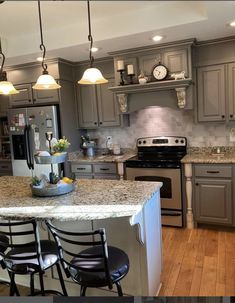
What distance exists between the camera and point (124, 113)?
3.92 metres

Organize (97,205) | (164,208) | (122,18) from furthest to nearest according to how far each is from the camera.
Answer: (164,208)
(122,18)
(97,205)

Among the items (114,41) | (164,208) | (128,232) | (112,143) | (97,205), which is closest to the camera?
(97,205)

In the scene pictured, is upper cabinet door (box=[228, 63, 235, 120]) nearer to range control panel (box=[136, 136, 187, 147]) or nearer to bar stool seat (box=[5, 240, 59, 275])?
range control panel (box=[136, 136, 187, 147])

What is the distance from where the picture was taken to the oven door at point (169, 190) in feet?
11.4

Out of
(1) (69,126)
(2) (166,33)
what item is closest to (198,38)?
(2) (166,33)

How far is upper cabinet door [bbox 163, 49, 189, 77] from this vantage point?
11.1 feet

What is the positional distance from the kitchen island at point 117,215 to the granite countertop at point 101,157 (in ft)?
4.76

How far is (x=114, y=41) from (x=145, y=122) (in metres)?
1.39

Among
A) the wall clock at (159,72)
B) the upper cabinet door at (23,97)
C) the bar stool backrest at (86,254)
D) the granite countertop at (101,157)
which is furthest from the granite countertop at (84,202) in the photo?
the upper cabinet door at (23,97)

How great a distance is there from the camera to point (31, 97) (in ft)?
13.8

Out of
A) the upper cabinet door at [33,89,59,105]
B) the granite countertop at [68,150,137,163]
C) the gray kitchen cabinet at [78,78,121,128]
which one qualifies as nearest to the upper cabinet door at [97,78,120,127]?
the gray kitchen cabinet at [78,78,121,128]

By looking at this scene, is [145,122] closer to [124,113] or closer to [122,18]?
[124,113]

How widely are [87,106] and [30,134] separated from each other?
0.99 meters

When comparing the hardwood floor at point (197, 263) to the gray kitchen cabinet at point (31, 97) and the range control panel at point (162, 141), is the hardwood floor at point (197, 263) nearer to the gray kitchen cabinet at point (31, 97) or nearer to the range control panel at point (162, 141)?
the range control panel at point (162, 141)
